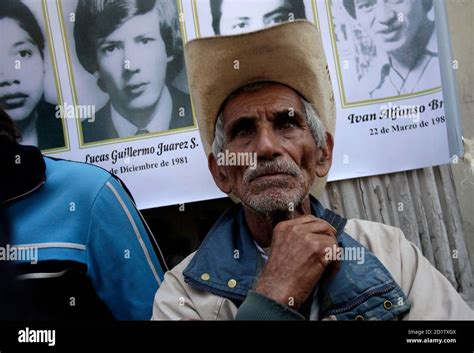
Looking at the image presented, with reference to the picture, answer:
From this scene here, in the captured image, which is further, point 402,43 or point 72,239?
point 72,239

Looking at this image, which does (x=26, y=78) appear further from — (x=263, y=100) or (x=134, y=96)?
(x=263, y=100)

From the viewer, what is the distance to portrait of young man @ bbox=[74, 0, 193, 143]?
3.42 m

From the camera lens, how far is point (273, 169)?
3.26 m

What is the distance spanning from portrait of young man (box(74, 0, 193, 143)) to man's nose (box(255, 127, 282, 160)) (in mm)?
338

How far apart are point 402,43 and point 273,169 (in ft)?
2.35

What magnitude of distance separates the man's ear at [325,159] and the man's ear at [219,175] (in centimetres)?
36

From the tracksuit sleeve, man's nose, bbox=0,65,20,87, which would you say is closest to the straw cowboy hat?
the tracksuit sleeve

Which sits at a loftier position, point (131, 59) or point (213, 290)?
point (131, 59)

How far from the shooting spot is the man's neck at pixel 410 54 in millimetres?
3336

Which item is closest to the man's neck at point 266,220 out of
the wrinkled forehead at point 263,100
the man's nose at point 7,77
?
the wrinkled forehead at point 263,100

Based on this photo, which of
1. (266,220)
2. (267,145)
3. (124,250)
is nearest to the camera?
(267,145)

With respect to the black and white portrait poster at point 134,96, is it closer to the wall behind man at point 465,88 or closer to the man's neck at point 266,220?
the man's neck at point 266,220

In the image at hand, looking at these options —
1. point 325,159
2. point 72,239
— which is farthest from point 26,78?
point 325,159

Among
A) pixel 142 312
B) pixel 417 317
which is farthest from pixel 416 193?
pixel 142 312
